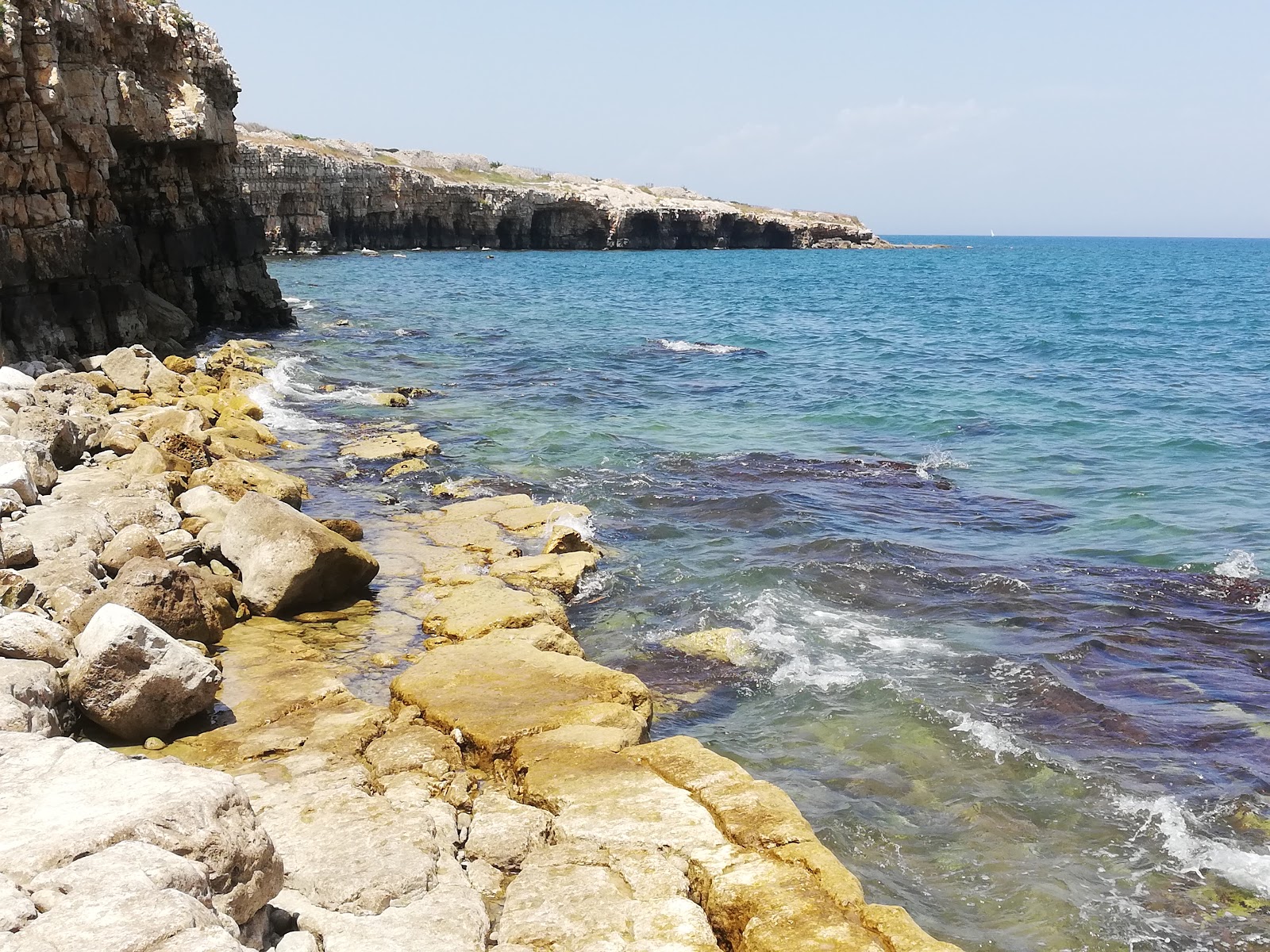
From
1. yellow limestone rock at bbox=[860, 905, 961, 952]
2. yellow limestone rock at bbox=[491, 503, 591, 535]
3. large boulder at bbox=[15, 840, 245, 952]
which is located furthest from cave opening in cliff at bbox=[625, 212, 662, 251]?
large boulder at bbox=[15, 840, 245, 952]

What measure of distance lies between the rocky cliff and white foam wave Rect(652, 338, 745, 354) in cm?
4289

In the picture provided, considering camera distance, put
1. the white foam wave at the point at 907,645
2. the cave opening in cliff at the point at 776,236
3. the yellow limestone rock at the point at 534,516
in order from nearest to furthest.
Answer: the white foam wave at the point at 907,645
the yellow limestone rock at the point at 534,516
the cave opening in cliff at the point at 776,236

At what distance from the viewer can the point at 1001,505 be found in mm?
18047

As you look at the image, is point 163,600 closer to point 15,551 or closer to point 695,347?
point 15,551

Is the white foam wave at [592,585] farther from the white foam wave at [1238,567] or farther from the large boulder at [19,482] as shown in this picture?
the white foam wave at [1238,567]

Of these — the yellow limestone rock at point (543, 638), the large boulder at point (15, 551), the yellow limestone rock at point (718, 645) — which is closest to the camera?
→ the large boulder at point (15, 551)

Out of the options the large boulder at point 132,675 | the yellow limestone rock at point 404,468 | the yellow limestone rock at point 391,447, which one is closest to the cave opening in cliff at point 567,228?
the yellow limestone rock at point 391,447

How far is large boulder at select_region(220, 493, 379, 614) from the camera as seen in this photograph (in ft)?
36.9

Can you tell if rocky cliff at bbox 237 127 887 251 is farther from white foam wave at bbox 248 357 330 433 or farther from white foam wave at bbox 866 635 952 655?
white foam wave at bbox 866 635 952 655

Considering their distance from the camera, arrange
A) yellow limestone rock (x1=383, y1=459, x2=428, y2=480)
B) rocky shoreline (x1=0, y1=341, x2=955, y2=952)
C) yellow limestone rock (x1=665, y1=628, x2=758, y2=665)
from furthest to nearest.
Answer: yellow limestone rock (x1=383, y1=459, x2=428, y2=480) < yellow limestone rock (x1=665, y1=628, x2=758, y2=665) < rocky shoreline (x1=0, y1=341, x2=955, y2=952)

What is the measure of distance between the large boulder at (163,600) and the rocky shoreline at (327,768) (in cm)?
2

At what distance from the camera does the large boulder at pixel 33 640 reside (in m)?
7.66

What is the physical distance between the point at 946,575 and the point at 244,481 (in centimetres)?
1017

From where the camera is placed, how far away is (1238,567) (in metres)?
14.7
